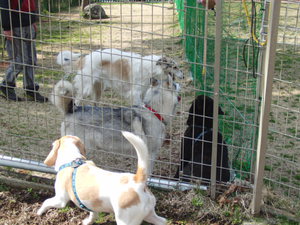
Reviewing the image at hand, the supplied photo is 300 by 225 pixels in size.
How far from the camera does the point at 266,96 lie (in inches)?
108

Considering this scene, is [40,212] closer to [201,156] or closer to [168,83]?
[201,156]

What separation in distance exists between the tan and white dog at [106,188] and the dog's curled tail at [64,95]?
0.69 meters

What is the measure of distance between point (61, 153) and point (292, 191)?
2143mm

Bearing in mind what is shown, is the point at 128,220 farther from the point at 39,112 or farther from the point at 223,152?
the point at 39,112

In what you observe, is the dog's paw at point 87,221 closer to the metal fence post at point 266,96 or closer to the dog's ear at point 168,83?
the metal fence post at point 266,96

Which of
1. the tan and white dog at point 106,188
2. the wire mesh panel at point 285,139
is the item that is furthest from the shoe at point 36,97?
the wire mesh panel at point 285,139

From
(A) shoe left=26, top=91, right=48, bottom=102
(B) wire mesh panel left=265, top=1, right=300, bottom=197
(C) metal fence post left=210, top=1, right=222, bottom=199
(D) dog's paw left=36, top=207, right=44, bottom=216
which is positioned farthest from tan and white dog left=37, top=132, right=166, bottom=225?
(A) shoe left=26, top=91, right=48, bottom=102

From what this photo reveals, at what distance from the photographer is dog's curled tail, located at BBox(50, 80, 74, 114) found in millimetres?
3526

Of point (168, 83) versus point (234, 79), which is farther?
point (234, 79)

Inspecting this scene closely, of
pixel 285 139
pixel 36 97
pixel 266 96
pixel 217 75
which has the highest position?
pixel 217 75

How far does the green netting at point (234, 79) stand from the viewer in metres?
3.45

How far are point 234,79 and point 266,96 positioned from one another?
236 cm

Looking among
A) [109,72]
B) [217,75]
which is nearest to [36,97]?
[109,72]

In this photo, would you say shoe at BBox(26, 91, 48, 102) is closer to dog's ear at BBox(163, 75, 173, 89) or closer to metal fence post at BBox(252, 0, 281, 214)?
dog's ear at BBox(163, 75, 173, 89)
